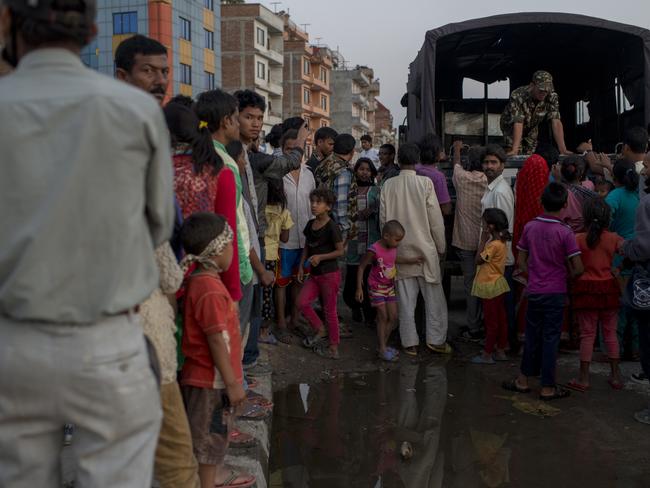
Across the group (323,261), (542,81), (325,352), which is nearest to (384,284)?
(323,261)

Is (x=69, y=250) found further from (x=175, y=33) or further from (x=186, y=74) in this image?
(x=186, y=74)

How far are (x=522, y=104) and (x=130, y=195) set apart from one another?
24.8 feet

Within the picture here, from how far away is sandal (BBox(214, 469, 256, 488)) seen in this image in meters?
3.30

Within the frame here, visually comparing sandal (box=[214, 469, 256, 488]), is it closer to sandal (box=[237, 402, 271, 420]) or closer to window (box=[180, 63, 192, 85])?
sandal (box=[237, 402, 271, 420])

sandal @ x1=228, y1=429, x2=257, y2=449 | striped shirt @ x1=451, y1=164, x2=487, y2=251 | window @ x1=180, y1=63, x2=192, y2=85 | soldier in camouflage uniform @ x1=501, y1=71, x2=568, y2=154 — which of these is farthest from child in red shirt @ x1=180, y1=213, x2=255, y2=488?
window @ x1=180, y1=63, x2=192, y2=85

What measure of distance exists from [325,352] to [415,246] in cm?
127

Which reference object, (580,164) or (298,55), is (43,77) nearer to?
(580,164)

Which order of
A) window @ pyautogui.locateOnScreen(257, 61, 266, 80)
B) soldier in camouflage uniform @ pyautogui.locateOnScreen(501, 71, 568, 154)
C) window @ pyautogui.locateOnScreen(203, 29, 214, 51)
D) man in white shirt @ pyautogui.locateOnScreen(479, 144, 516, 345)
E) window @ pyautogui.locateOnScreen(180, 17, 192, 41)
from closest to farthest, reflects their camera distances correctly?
1. man in white shirt @ pyautogui.locateOnScreen(479, 144, 516, 345)
2. soldier in camouflage uniform @ pyautogui.locateOnScreen(501, 71, 568, 154)
3. window @ pyautogui.locateOnScreen(180, 17, 192, 41)
4. window @ pyautogui.locateOnScreen(203, 29, 214, 51)
5. window @ pyautogui.locateOnScreen(257, 61, 266, 80)

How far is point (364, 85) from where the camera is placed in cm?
8375

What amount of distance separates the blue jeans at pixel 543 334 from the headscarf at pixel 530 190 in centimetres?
122

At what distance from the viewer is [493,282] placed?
20.6 ft

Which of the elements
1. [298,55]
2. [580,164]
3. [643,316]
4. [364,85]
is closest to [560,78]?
[580,164]

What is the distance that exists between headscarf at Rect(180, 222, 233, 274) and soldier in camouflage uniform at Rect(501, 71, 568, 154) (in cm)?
616

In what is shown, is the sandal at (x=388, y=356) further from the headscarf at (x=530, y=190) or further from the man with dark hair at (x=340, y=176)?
the headscarf at (x=530, y=190)
